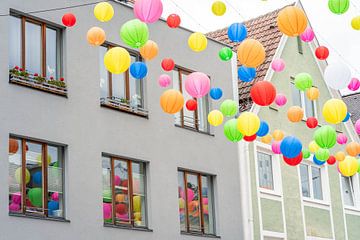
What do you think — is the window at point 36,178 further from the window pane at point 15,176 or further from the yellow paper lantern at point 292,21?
the yellow paper lantern at point 292,21

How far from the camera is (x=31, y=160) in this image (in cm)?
1683

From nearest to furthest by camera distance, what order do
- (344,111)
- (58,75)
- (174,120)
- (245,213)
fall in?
(344,111), (58,75), (174,120), (245,213)

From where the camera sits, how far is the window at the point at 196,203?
20.4 meters

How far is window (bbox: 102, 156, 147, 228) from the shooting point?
18.4 meters

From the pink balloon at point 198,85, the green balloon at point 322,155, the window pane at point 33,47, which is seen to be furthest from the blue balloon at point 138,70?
the green balloon at point 322,155

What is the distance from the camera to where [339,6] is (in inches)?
523

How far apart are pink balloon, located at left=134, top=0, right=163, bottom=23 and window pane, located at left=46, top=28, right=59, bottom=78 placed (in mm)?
5072

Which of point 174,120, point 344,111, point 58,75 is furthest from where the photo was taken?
point 174,120

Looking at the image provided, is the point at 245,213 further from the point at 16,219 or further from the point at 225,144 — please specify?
the point at 16,219

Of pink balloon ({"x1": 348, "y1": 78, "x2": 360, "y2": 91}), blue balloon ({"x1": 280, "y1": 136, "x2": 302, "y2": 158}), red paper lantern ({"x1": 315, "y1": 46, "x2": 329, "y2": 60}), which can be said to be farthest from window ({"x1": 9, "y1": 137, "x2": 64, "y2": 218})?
pink balloon ({"x1": 348, "y1": 78, "x2": 360, "y2": 91})

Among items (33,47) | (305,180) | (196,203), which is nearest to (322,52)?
(33,47)

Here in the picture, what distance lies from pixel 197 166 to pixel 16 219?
20.3 feet

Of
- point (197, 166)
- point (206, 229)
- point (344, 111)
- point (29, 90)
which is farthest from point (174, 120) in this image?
point (344, 111)

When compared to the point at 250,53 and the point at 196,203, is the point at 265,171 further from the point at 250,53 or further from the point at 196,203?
the point at 250,53
